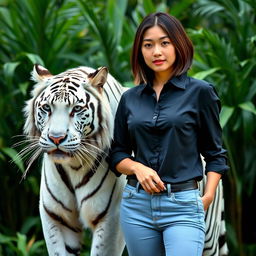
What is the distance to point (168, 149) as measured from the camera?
10.6 feet

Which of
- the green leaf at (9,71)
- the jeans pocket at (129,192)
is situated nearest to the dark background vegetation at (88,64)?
the green leaf at (9,71)

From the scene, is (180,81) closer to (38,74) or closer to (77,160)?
(77,160)

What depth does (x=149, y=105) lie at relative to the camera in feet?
11.0

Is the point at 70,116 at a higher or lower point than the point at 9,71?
higher

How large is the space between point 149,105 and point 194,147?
31cm

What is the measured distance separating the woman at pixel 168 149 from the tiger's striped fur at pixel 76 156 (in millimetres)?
352

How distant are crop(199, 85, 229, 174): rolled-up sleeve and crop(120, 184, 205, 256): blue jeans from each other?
20 cm

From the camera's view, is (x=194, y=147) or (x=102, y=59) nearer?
(x=194, y=147)

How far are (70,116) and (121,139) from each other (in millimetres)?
337

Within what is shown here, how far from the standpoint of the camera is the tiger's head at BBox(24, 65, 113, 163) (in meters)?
3.56

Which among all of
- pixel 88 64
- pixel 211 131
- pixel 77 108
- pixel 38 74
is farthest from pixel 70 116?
pixel 88 64

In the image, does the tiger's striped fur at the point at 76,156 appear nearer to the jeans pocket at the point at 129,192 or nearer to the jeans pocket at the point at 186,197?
the jeans pocket at the point at 129,192

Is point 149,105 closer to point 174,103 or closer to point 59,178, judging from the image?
point 174,103

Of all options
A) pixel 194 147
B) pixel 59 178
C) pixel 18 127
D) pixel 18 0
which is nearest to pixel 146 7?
pixel 18 0
